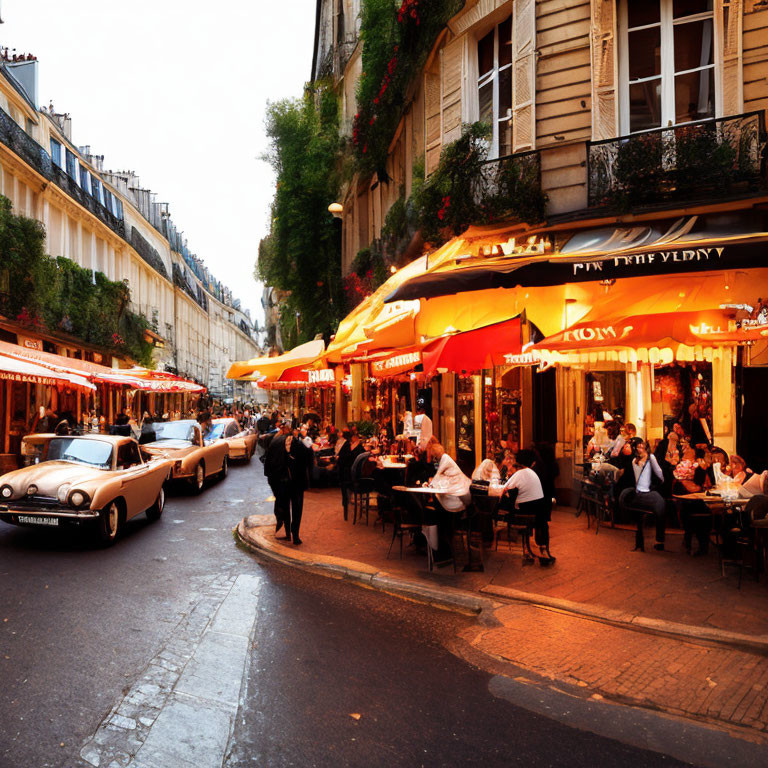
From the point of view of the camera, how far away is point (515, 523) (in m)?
8.15

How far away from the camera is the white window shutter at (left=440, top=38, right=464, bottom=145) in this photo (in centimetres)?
1305

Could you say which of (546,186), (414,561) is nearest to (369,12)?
(546,186)

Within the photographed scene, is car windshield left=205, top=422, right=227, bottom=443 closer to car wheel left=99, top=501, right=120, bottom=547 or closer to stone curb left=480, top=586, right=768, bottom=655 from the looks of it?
car wheel left=99, top=501, right=120, bottom=547

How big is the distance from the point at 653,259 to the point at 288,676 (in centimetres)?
643

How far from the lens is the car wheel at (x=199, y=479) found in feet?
49.2

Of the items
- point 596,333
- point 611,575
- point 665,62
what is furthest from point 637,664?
point 665,62

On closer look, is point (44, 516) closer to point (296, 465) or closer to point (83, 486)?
point (83, 486)

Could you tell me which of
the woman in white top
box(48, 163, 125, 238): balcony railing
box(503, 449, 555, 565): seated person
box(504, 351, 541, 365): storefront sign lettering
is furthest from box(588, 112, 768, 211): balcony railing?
box(48, 163, 125, 238): balcony railing

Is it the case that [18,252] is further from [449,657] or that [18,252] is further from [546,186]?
[449,657]

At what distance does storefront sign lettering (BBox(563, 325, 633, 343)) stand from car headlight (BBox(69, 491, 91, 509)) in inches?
251

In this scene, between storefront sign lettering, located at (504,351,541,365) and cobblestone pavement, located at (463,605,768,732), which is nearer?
cobblestone pavement, located at (463,605,768,732)

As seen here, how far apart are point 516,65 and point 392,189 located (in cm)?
750

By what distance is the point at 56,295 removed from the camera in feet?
81.0

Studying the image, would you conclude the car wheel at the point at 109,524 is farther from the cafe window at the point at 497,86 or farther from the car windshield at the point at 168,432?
the cafe window at the point at 497,86
